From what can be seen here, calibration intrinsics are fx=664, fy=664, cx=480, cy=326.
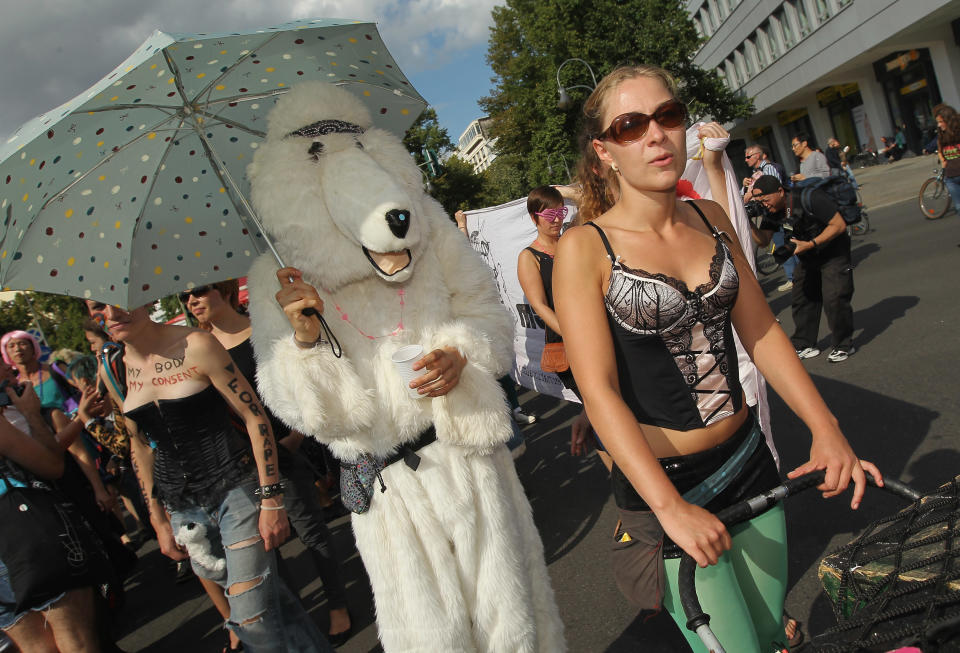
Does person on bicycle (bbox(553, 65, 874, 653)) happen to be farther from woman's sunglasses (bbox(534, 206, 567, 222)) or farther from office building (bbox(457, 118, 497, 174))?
office building (bbox(457, 118, 497, 174))


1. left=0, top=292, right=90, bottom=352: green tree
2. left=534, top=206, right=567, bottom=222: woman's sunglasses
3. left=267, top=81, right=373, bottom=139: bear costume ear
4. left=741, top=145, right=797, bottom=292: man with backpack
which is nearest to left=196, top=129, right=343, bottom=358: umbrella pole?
left=267, top=81, right=373, bottom=139: bear costume ear

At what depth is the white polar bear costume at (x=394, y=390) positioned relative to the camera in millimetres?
2178

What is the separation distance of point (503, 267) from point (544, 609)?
4.81m

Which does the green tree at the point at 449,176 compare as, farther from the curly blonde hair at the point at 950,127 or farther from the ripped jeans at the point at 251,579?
the ripped jeans at the point at 251,579

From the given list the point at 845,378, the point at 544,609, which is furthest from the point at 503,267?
the point at 544,609

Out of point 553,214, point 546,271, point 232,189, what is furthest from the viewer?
point 553,214

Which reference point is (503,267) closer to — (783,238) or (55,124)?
(783,238)

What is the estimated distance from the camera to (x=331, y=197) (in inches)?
88.7

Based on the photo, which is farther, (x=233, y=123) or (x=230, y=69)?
(x=233, y=123)

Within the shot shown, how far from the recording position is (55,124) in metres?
2.04

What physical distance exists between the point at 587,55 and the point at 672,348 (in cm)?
3030

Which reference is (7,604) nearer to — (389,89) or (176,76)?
(176,76)

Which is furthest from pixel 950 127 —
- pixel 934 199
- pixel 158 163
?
pixel 158 163

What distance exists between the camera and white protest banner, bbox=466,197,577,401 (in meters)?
6.51
